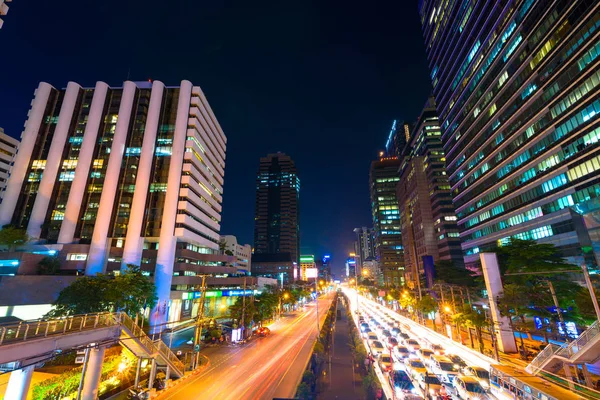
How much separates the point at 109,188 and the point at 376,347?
6719 cm

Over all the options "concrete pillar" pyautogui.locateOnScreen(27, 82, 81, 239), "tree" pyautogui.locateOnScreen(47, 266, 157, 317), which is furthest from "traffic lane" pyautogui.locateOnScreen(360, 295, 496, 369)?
"concrete pillar" pyautogui.locateOnScreen(27, 82, 81, 239)

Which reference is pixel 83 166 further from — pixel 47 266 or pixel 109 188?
pixel 47 266

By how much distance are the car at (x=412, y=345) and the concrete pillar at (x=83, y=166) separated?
71.6 m

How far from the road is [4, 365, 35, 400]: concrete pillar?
9.33m

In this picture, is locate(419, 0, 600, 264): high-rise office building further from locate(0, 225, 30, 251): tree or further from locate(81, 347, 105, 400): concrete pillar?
locate(0, 225, 30, 251): tree

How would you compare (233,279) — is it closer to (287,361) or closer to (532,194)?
(287,361)

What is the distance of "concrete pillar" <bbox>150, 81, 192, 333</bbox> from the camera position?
2462 inches

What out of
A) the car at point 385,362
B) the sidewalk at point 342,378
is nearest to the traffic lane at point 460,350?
the car at point 385,362

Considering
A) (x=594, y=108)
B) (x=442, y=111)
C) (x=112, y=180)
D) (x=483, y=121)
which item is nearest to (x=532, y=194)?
(x=594, y=108)

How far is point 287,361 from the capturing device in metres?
33.2

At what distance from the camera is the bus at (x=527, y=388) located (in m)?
16.8

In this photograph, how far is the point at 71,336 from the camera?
18.7 metres

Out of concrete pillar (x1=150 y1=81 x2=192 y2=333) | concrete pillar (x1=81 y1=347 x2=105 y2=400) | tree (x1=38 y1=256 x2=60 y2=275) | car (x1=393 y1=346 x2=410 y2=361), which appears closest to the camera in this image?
concrete pillar (x1=81 y1=347 x2=105 y2=400)

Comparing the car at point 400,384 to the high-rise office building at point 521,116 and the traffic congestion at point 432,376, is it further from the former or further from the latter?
the high-rise office building at point 521,116
